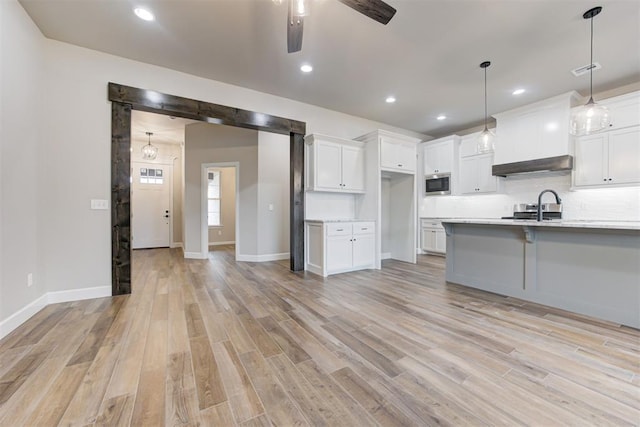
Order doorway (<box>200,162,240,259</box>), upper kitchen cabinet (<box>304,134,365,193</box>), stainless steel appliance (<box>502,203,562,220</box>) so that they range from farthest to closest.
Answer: doorway (<box>200,162,240,259</box>) → upper kitchen cabinet (<box>304,134,365,193</box>) → stainless steel appliance (<box>502,203,562,220</box>)

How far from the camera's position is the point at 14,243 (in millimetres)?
2354

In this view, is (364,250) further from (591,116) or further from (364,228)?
(591,116)

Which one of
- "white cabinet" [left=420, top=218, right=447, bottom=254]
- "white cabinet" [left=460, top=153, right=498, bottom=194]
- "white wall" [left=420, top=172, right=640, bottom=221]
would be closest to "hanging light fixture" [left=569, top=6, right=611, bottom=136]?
"white wall" [left=420, top=172, right=640, bottom=221]

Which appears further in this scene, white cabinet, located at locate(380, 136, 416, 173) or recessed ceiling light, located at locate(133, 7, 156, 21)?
white cabinet, located at locate(380, 136, 416, 173)

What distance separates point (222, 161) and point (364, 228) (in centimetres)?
360

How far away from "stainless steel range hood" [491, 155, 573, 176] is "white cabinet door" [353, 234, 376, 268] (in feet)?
9.23

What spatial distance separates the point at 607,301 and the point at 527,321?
783 millimetres

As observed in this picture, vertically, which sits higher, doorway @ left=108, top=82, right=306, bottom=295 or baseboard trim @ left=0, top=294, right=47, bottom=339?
doorway @ left=108, top=82, right=306, bottom=295

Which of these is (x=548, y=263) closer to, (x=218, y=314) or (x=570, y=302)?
(x=570, y=302)

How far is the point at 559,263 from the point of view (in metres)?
2.72

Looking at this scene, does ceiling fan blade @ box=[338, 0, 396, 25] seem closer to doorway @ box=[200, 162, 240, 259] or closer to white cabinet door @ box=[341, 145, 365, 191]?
white cabinet door @ box=[341, 145, 365, 191]

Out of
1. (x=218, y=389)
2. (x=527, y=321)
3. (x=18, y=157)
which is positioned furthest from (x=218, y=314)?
(x=527, y=321)

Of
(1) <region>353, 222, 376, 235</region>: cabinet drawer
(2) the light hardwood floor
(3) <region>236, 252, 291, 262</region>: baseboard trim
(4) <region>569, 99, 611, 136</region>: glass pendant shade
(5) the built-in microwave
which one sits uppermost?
(4) <region>569, 99, 611, 136</region>: glass pendant shade

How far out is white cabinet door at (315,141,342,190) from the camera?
14.6 ft
